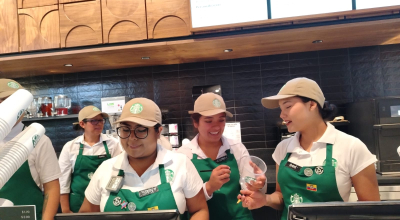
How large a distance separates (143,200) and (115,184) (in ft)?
Result: 0.48

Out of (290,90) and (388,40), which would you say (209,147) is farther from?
(388,40)

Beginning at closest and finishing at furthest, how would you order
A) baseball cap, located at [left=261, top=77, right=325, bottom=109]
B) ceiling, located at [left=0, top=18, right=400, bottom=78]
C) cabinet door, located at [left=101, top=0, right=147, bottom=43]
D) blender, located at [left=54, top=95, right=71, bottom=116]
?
baseball cap, located at [left=261, top=77, right=325, bottom=109] < ceiling, located at [left=0, top=18, right=400, bottom=78] < cabinet door, located at [left=101, top=0, right=147, bottom=43] < blender, located at [left=54, top=95, right=71, bottom=116]

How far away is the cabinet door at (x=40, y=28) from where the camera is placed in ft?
8.97

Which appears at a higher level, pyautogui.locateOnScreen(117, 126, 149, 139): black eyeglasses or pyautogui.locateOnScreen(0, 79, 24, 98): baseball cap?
pyautogui.locateOnScreen(0, 79, 24, 98): baseball cap

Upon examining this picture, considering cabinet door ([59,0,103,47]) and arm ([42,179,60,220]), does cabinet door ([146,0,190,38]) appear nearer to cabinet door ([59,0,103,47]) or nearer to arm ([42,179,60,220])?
cabinet door ([59,0,103,47])

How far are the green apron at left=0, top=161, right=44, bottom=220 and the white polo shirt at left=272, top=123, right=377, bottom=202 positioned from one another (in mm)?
1293

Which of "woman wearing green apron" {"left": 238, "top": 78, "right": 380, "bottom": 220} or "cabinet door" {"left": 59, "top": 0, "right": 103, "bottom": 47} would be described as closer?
"woman wearing green apron" {"left": 238, "top": 78, "right": 380, "bottom": 220}

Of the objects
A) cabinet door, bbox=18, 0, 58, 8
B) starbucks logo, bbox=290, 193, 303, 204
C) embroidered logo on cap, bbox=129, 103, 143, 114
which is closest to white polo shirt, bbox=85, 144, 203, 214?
embroidered logo on cap, bbox=129, 103, 143, 114

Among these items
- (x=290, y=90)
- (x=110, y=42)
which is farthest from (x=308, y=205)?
(x=110, y=42)

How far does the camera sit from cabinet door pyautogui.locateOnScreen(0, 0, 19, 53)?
2.79 metres

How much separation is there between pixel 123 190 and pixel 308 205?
890 mm

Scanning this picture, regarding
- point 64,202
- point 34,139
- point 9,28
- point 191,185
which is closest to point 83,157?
point 64,202

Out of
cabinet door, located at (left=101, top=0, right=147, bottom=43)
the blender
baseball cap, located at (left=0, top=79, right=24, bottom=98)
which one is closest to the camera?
baseball cap, located at (left=0, top=79, right=24, bottom=98)

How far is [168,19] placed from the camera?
2.60 metres
